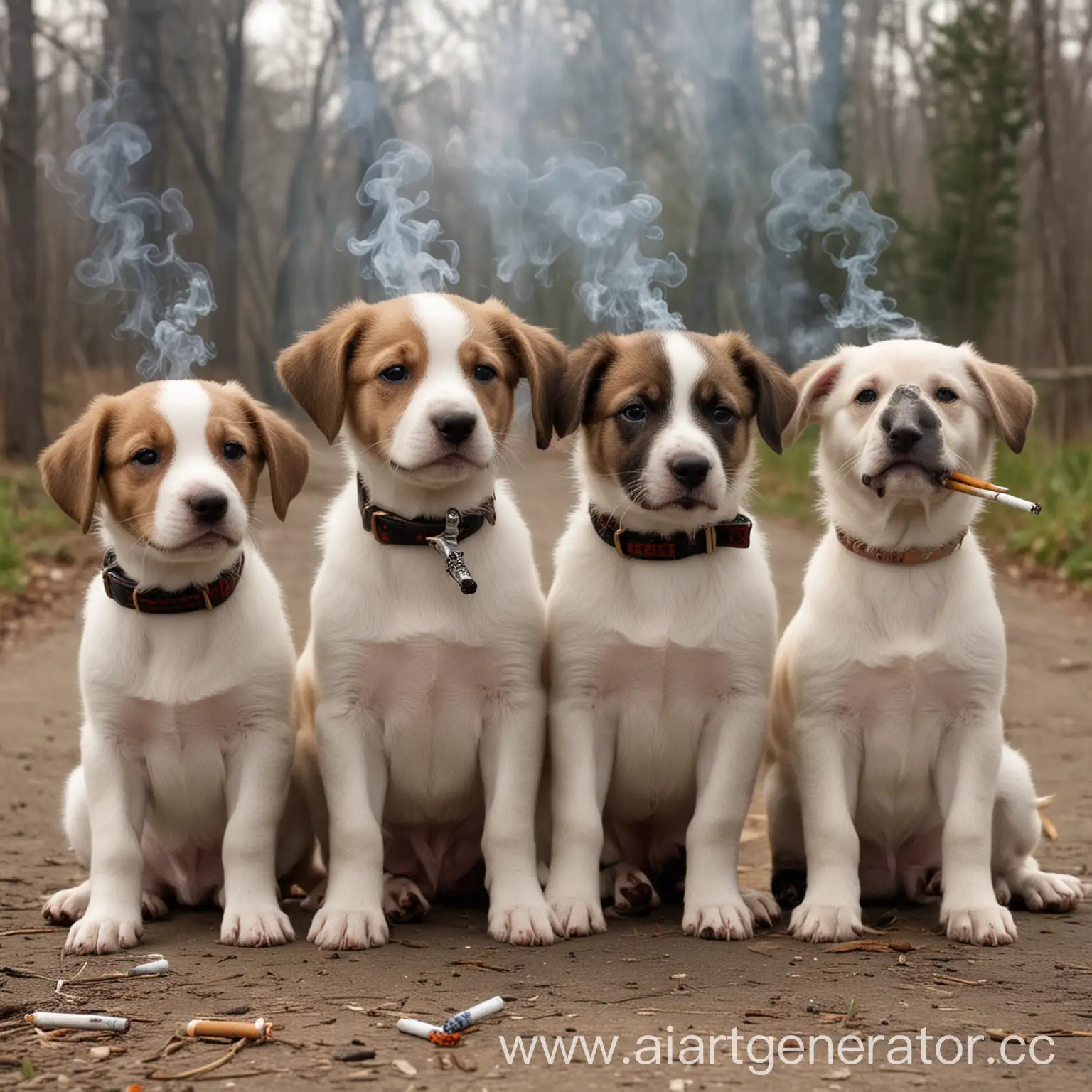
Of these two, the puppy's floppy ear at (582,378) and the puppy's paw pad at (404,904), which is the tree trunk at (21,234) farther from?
the puppy's floppy ear at (582,378)

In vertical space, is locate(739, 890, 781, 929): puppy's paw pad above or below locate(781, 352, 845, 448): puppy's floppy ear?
below

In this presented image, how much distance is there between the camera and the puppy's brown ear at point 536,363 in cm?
484

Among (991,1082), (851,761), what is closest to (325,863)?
(851,761)

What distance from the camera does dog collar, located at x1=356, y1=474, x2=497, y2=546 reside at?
4.71 m

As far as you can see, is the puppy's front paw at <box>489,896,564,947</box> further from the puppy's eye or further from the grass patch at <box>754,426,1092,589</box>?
the grass patch at <box>754,426,1092,589</box>

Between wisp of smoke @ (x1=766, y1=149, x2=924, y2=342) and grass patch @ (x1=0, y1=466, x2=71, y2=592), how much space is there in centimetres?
724

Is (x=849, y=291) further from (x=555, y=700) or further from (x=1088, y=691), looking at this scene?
(x=555, y=700)

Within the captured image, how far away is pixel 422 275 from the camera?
6.94 m

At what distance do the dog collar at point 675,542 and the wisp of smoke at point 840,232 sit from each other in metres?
1.44

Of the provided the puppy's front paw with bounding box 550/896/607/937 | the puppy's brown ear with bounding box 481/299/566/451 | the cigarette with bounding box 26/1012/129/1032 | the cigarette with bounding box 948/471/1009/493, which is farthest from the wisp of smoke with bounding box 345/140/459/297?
the cigarette with bounding box 26/1012/129/1032

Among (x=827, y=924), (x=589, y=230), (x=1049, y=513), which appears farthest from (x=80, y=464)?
(x=1049, y=513)

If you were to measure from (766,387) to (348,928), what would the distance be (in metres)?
2.23

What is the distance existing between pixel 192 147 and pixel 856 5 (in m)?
15.5

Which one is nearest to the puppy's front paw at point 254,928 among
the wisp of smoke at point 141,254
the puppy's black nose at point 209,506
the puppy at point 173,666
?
the puppy at point 173,666
